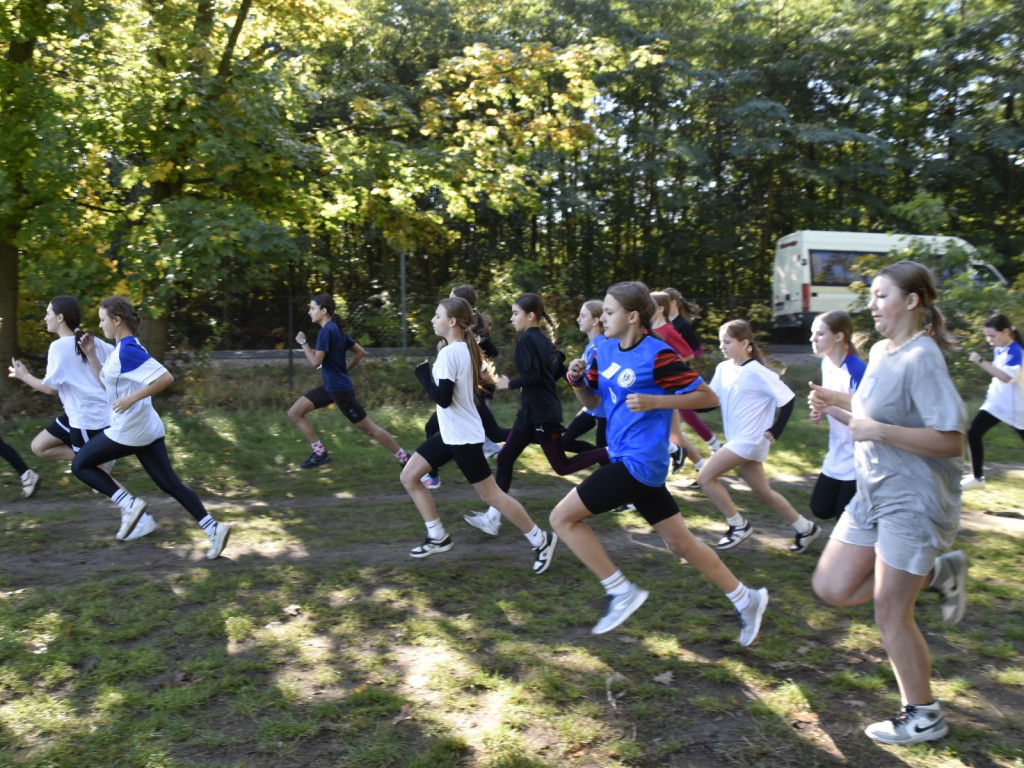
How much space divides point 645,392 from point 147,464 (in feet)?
12.3

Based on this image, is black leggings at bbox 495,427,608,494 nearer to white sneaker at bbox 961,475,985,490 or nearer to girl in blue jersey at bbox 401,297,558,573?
girl in blue jersey at bbox 401,297,558,573

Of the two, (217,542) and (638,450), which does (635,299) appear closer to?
(638,450)

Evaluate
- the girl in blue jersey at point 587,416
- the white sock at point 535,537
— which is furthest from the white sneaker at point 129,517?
the girl in blue jersey at point 587,416

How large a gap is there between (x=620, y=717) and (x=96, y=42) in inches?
391

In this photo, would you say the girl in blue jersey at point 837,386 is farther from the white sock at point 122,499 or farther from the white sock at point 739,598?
the white sock at point 122,499

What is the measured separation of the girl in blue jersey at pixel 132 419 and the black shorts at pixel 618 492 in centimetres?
297

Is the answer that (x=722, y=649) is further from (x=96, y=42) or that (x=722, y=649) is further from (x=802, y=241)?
(x=802, y=241)

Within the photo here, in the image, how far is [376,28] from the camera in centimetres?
2127

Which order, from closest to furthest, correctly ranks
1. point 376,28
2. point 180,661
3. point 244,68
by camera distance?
point 180,661 → point 244,68 → point 376,28

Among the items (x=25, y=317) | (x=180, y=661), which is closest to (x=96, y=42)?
(x=25, y=317)

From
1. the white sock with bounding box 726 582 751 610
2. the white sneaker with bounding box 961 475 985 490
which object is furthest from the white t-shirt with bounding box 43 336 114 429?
the white sneaker with bounding box 961 475 985 490

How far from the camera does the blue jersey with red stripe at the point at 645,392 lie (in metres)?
4.15

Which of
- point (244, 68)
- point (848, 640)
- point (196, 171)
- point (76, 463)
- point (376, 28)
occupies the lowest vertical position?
point (848, 640)

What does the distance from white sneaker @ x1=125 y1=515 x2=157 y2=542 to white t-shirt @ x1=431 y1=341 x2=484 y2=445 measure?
251 centimetres
